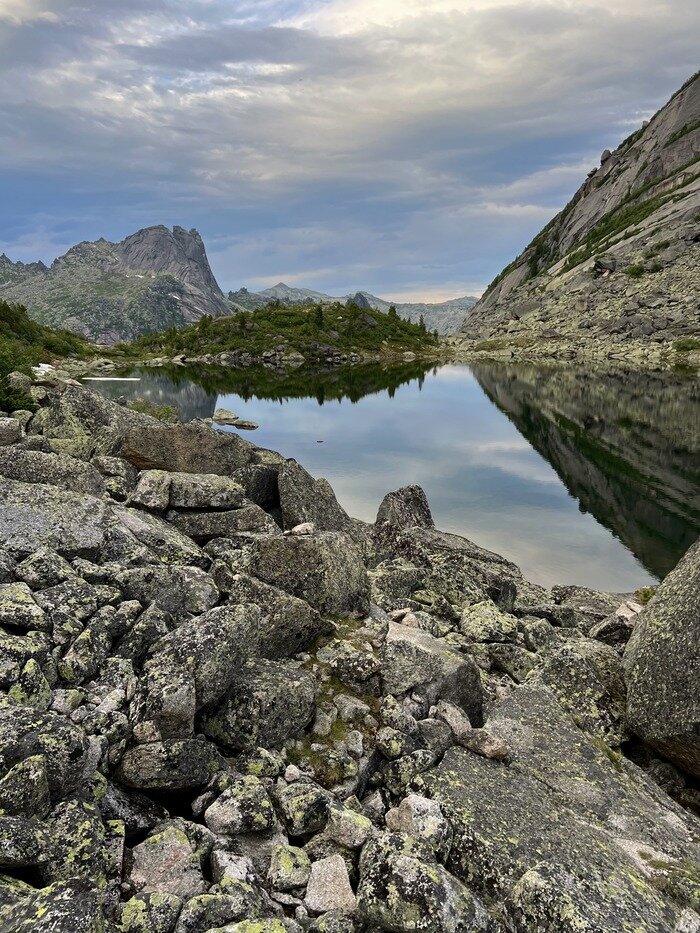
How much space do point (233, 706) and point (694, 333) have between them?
191 metres

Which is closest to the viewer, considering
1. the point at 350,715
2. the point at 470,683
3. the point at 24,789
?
the point at 24,789

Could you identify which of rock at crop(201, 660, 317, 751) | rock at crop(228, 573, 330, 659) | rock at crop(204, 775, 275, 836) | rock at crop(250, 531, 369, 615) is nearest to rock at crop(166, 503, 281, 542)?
rock at crop(250, 531, 369, 615)

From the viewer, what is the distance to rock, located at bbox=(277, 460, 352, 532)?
72.2 feet

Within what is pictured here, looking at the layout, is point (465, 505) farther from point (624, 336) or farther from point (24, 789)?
point (624, 336)

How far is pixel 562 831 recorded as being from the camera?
9.88 meters

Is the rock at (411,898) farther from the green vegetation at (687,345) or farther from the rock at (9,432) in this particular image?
the green vegetation at (687,345)

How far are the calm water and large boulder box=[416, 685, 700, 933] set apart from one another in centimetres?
2457

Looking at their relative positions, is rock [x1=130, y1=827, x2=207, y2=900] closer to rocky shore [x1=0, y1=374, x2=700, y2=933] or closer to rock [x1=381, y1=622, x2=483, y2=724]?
rocky shore [x1=0, y1=374, x2=700, y2=933]

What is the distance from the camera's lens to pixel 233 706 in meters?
10.8

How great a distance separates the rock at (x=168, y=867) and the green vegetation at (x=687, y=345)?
181m

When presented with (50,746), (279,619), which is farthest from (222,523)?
(50,746)

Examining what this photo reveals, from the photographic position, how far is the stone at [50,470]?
1680 cm

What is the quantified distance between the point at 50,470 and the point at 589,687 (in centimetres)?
1692

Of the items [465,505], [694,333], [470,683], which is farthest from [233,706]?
[694,333]
